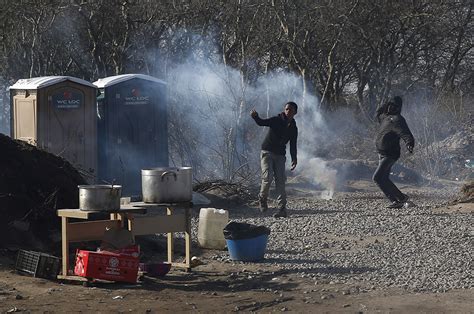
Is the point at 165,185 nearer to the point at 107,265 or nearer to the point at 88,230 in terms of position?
the point at 88,230

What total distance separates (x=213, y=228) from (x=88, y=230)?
2169mm

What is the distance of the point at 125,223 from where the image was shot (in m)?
10.4

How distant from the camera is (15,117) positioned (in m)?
15.5

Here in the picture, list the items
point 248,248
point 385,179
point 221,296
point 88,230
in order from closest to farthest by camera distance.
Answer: point 221,296 < point 88,230 < point 248,248 < point 385,179

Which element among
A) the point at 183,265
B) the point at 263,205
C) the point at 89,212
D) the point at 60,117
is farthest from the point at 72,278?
the point at 60,117

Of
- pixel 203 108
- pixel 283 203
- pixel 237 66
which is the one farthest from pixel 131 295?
pixel 237 66

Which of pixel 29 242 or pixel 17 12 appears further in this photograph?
pixel 17 12

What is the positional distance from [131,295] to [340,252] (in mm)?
3059

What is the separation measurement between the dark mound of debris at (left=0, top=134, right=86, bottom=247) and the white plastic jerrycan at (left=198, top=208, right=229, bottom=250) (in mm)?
1641

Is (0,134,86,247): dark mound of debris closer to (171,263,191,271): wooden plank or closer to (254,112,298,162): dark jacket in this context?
(171,263,191,271): wooden plank

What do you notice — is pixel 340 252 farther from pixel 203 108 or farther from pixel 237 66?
pixel 237 66

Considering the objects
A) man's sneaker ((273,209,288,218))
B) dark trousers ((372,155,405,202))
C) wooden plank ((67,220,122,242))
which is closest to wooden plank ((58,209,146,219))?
wooden plank ((67,220,122,242))

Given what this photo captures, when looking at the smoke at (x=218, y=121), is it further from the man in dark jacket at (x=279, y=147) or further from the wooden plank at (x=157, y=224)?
the wooden plank at (x=157, y=224)

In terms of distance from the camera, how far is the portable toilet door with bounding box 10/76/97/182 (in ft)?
49.3
